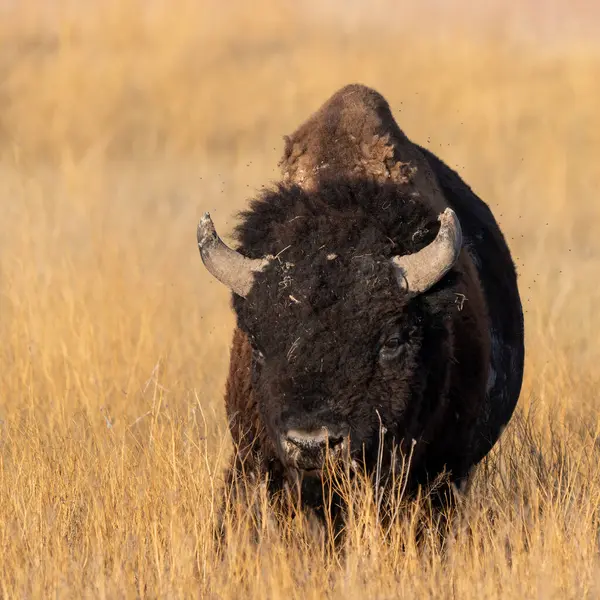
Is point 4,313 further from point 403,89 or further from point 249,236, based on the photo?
point 403,89

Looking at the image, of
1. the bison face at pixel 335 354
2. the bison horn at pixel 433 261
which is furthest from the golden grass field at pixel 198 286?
Result: the bison horn at pixel 433 261

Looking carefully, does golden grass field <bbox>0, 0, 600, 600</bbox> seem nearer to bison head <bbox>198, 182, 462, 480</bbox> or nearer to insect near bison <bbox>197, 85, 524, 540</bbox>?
insect near bison <bbox>197, 85, 524, 540</bbox>

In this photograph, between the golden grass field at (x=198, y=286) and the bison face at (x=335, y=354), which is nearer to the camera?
the bison face at (x=335, y=354)

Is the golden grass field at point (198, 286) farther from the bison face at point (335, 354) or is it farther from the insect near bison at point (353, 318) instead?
the bison face at point (335, 354)

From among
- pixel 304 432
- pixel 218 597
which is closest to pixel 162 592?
pixel 218 597

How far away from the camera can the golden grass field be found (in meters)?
5.00

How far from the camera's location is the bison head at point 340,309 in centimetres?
488

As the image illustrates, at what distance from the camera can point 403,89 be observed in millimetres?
23219

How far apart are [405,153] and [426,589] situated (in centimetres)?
224

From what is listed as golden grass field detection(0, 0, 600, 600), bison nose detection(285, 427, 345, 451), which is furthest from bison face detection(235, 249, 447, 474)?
golden grass field detection(0, 0, 600, 600)

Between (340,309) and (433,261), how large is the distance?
448mm

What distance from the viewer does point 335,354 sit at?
16.2ft

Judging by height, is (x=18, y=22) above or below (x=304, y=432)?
above

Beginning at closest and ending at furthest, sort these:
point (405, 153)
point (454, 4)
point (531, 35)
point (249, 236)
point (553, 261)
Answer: point (249, 236)
point (405, 153)
point (553, 261)
point (531, 35)
point (454, 4)
